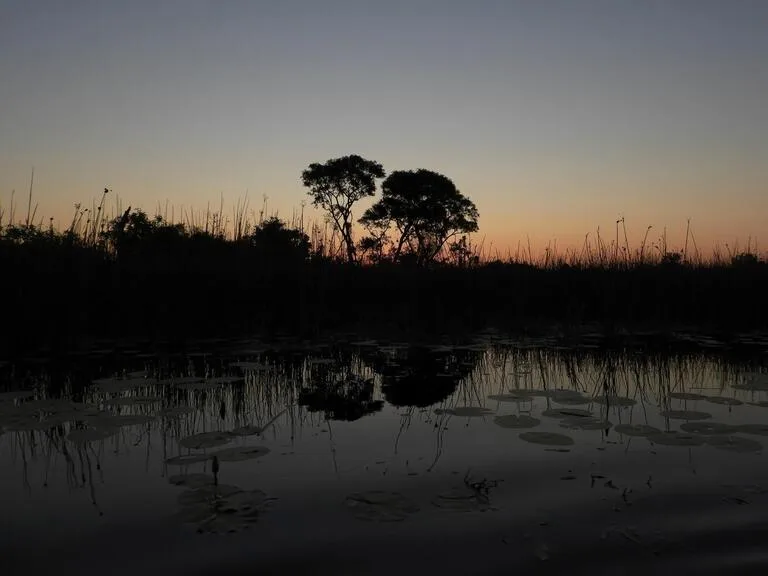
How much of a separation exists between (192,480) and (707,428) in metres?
2.53

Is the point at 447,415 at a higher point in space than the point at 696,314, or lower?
lower

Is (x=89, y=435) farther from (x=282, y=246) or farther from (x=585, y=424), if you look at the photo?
(x=282, y=246)

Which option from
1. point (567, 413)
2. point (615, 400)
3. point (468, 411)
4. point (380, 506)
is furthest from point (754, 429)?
point (380, 506)

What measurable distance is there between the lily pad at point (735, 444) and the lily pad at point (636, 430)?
241 millimetres

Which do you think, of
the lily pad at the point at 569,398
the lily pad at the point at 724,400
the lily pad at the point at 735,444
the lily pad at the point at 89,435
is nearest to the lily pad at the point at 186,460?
the lily pad at the point at 89,435

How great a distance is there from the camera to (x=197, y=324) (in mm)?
7898

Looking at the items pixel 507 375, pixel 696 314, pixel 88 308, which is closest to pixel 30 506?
pixel 507 375

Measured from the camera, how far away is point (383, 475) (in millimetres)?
2176

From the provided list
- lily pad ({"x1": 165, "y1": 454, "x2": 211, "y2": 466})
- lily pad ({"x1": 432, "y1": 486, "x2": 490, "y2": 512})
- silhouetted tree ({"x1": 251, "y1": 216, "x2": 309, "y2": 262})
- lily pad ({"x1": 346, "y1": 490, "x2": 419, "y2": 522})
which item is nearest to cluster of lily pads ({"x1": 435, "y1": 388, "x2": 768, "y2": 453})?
lily pad ({"x1": 432, "y1": 486, "x2": 490, "y2": 512})

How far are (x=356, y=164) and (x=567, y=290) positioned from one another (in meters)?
14.7

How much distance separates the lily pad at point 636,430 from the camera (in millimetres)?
2615

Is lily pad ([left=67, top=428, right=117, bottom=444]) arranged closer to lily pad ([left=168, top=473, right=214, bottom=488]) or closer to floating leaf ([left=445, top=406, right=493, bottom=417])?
lily pad ([left=168, top=473, right=214, bottom=488])

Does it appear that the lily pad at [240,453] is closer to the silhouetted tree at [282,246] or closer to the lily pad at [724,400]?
the lily pad at [724,400]

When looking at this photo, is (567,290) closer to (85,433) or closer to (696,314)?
(696,314)
